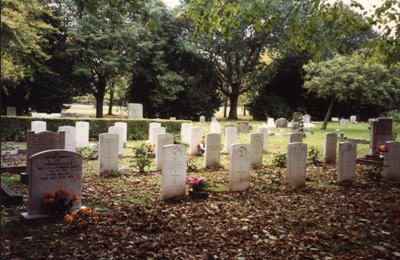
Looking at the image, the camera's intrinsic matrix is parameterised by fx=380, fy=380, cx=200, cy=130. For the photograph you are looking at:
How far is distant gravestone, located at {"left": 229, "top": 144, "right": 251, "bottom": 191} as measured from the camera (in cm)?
1005

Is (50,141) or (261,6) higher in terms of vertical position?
(261,6)

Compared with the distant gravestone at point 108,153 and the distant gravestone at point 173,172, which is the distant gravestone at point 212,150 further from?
the distant gravestone at point 173,172

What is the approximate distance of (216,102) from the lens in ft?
148

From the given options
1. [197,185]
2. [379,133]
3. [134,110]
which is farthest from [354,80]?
[197,185]

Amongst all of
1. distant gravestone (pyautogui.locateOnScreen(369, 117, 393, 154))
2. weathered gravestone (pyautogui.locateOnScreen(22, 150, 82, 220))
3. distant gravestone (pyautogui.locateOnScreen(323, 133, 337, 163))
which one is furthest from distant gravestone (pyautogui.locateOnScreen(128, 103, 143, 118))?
weathered gravestone (pyautogui.locateOnScreen(22, 150, 82, 220))

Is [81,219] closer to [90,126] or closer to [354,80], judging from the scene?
[90,126]

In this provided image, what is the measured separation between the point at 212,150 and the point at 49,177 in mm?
7110

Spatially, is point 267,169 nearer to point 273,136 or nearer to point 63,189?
point 63,189

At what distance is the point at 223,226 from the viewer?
690 centimetres

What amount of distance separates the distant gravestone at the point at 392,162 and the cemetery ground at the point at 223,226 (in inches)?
31.9

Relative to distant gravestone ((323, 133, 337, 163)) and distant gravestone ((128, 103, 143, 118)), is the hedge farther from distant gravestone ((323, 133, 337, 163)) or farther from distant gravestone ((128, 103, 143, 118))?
distant gravestone ((323, 133, 337, 163))

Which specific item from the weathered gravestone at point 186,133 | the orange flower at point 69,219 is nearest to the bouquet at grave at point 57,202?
the orange flower at point 69,219

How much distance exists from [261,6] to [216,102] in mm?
35369

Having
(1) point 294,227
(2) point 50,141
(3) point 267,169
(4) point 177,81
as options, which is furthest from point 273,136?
(1) point 294,227
